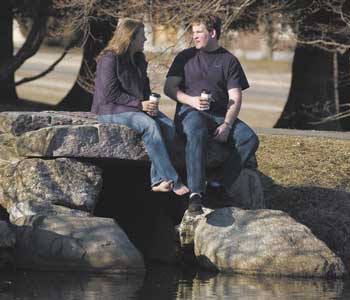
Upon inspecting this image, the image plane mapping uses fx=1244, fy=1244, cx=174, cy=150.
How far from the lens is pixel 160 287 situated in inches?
385

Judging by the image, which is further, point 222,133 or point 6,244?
point 222,133

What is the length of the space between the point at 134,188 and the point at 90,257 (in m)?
2.22

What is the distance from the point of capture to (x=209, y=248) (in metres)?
10.6

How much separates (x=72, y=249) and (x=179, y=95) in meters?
1.81

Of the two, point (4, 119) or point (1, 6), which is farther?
point (1, 6)

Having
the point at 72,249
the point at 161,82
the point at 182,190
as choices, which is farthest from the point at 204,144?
the point at 161,82

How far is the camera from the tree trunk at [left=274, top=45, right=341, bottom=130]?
19875 millimetres

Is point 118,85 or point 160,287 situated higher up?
point 118,85

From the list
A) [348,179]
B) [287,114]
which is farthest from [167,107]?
[348,179]

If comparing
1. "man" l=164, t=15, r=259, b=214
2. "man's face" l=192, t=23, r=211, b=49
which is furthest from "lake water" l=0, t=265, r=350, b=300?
"man's face" l=192, t=23, r=211, b=49

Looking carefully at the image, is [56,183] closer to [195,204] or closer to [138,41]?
[195,204]

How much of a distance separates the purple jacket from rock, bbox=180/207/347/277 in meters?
1.19

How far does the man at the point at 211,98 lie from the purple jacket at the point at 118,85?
0.39 meters

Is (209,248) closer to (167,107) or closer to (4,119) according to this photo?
(4,119)
